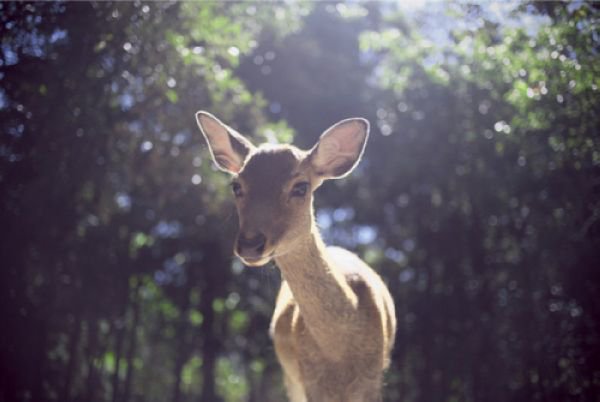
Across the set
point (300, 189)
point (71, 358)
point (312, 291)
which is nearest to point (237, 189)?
point (300, 189)

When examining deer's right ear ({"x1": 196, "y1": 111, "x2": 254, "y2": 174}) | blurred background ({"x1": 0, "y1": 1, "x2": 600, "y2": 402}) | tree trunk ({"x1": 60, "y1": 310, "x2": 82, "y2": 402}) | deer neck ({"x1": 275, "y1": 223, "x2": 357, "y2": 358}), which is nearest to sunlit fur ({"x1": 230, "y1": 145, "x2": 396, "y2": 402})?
deer neck ({"x1": 275, "y1": 223, "x2": 357, "y2": 358})

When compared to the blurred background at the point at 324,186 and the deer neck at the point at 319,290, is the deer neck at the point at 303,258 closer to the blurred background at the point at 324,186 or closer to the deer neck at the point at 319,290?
the deer neck at the point at 319,290

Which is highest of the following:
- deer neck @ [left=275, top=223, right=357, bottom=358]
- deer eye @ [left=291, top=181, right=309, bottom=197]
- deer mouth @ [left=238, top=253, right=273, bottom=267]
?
deer eye @ [left=291, top=181, right=309, bottom=197]

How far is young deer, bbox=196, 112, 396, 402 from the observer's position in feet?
15.3

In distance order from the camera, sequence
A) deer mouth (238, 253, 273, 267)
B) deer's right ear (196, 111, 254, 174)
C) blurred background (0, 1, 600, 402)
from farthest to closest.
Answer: blurred background (0, 1, 600, 402) → deer's right ear (196, 111, 254, 174) → deer mouth (238, 253, 273, 267)

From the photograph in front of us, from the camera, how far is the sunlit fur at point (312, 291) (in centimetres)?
469

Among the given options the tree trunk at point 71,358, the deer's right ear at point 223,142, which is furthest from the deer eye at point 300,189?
the tree trunk at point 71,358

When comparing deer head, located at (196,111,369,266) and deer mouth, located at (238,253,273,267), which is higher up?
deer head, located at (196,111,369,266)

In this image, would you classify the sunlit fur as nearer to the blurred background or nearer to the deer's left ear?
the deer's left ear

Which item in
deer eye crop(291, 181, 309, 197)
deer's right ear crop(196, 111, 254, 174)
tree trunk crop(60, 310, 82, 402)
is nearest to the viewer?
deer eye crop(291, 181, 309, 197)

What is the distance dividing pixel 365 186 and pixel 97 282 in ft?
24.1

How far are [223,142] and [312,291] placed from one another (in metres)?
1.42

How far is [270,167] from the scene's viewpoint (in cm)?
490

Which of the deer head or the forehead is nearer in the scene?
the deer head
